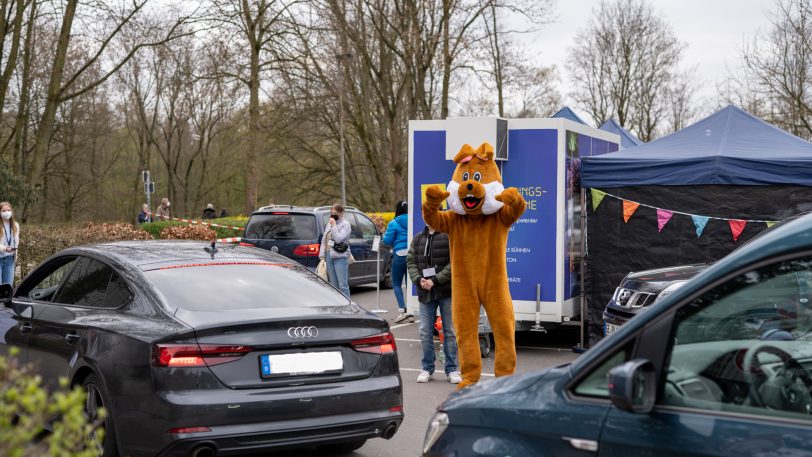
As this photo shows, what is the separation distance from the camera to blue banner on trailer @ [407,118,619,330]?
10938mm

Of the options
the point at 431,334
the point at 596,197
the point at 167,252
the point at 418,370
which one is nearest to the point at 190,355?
the point at 167,252

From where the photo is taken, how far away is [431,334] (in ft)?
29.7

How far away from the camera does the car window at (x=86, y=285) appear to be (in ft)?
19.8

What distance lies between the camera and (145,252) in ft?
20.5

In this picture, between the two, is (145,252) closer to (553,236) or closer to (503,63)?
(553,236)

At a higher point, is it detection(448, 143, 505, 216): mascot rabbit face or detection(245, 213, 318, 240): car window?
detection(448, 143, 505, 216): mascot rabbit face

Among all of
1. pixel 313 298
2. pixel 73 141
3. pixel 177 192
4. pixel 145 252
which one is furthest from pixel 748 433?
pixel 177 192

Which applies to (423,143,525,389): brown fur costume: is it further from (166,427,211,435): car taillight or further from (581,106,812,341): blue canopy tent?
(581,106,812,341): blue canopy tent

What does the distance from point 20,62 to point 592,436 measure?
3485 centimetres

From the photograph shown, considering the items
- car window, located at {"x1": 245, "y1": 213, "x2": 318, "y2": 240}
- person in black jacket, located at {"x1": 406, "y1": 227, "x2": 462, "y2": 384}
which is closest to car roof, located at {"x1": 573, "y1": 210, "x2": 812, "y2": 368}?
person in black jacket, located at {"x1": 406, "y1": 227, "x2": 462, "y2": 384}

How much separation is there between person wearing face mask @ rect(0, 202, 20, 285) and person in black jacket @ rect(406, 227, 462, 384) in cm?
878

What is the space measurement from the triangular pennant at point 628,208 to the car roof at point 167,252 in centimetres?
579

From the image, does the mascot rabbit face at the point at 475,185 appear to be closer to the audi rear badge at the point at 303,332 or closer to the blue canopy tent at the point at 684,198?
the audi rear badge at the point at 303,332

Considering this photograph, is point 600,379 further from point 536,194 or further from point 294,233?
point 294,233
